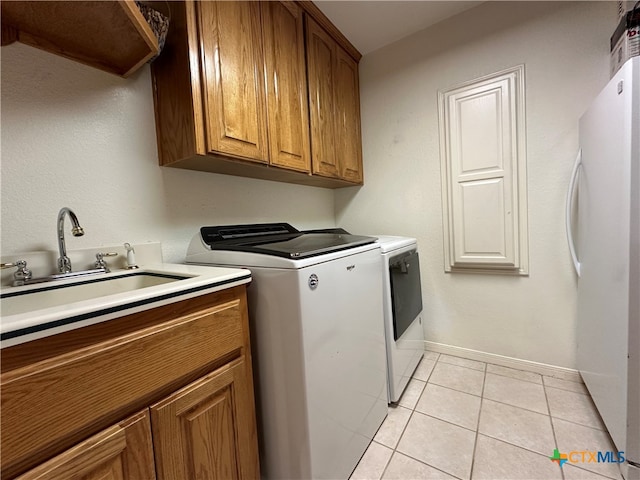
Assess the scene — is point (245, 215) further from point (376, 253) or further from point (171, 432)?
point (171, 432)

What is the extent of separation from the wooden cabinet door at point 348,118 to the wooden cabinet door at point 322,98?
0.23ft

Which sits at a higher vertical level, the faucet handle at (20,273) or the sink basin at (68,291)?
the faucet handle at (20,273)

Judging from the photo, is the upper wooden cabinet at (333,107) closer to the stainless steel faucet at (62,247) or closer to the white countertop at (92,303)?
the white countertop at (92,303)

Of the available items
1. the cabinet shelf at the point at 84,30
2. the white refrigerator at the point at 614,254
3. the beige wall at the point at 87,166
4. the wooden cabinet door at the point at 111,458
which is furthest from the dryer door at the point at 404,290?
the cabinet shelf at the point at 84,30

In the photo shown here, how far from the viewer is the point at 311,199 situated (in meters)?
2.22

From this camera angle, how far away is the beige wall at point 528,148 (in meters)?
1.56

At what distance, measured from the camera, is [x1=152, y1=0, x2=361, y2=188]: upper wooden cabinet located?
1080 mm

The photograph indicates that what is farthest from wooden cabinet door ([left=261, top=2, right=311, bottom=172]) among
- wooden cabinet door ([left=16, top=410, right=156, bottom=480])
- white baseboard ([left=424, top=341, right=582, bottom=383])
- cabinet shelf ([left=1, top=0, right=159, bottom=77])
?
white baseboard ([left=424, top=341, right=582, bottom=383])

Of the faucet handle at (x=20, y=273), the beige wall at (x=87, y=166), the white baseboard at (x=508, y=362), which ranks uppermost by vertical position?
the beige wall at (x=87, y=166)

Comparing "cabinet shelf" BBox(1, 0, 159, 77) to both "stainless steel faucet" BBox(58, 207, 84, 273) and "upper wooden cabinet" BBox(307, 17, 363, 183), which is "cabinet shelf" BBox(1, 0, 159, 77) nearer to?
"stainless steel faucet" BBox(58, 207, 84, 273)

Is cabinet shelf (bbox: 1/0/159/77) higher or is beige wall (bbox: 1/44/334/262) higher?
cabinet shelf (bbox: 1/0/159/77)

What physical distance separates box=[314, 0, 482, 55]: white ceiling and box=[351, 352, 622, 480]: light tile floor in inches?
96.1

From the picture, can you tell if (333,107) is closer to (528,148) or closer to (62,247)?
(528,148)

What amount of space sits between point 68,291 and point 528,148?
2390mm
